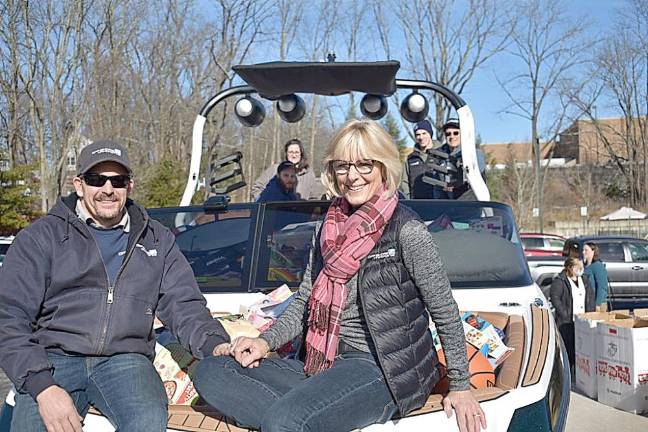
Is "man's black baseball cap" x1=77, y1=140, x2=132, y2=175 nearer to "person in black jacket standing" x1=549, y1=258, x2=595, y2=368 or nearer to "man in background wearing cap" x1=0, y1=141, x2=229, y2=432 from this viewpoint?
"man in background wearing cap" x1=0, y1=141, x2=229, y2=432

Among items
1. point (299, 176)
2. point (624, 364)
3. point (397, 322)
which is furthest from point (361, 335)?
point (624, 364)

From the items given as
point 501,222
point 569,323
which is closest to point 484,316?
point 501,222

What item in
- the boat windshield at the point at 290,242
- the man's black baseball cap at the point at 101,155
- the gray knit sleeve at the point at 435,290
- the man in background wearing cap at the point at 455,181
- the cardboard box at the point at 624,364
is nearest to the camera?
the gray knit sleeve at the point at 435,290

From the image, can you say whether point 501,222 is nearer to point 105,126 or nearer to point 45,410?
point 45,410

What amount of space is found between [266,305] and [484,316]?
1064 millimetres

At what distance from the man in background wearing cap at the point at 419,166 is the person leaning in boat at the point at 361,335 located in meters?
2.54

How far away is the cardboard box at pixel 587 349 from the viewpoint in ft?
21.1

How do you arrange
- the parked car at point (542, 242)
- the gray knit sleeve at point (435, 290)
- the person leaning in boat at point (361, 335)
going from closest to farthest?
the person leaning in boat at point (361, 335), the gray knit sleeve at point (435, 290), the parked car at point (542, 242)

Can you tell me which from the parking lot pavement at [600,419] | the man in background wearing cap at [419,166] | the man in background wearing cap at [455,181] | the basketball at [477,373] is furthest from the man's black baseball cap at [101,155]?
the parking lot pavement at [600,419]

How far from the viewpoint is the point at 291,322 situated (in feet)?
10.1

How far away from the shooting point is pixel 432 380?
2701mm

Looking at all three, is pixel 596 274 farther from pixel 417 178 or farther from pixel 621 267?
pixel 621 267

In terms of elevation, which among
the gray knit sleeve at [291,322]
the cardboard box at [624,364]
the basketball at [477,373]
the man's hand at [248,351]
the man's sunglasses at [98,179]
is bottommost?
the cardboard box at [624,364]

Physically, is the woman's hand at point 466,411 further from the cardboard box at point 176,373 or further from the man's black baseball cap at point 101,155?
the man's black baseball cap at point 101,155
